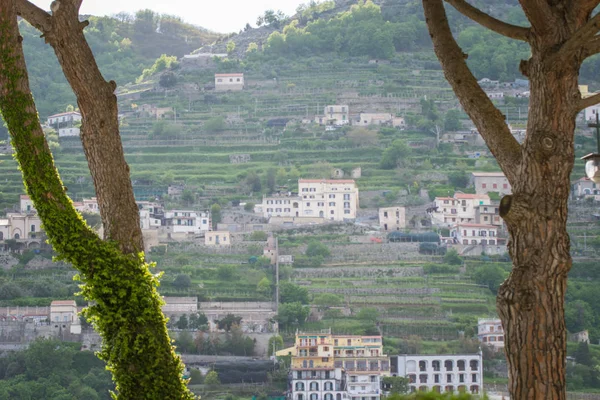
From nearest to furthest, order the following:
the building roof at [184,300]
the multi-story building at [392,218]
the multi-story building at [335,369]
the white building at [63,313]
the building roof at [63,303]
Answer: the multi-story building at [335,369] → the white building at [63,313] → the building roof at [63,303] → the building roof at [184,300] → the multi-story building at [392,218]

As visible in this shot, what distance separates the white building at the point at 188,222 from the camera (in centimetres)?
4550

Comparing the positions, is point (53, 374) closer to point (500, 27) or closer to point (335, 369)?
point (335, 369)

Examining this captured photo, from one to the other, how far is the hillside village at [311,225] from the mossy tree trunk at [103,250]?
25.7 meters

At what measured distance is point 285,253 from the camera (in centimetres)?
4209

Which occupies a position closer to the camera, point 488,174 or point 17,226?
point 17,226

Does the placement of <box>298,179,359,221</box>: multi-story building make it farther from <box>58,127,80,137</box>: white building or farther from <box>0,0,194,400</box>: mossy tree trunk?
<box>0,0,194,400</box>: mossy tree trunk

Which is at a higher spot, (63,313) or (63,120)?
(63,120)

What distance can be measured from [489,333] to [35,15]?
31.2 meters

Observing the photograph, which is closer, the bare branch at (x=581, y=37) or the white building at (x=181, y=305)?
the bare branch at (x=581, y=37)

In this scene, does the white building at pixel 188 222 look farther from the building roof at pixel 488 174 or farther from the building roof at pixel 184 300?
the building roof at pixel 488 174

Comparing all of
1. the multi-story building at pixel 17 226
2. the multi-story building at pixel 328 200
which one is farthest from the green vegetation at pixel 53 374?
the multi-story building at pixel 328 200

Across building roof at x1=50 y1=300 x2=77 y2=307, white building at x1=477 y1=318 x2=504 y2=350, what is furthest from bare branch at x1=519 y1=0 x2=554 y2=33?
building roof at x1=50 y1=300 x2=77 y2=307

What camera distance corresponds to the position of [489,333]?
112 ft

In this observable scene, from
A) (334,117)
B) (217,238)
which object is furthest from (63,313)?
A: (334,117)
